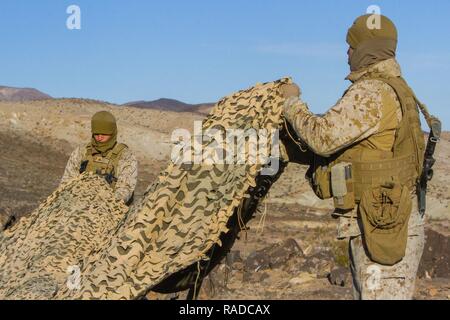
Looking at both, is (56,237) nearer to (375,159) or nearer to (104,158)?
Answer: (104,158)

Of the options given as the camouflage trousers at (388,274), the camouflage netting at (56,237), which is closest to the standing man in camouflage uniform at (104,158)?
the camouflage netting at (56,237)

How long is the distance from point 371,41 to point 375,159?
676 mm

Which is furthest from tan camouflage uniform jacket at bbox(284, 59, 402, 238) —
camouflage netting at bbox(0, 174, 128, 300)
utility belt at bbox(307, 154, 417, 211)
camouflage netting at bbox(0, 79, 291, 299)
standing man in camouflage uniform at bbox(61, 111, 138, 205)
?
standing man in camouflage uniform at bbox(61, 111, 138, 205)

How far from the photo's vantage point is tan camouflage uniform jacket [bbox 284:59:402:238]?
4395 mm

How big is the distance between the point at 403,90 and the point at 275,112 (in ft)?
2.71

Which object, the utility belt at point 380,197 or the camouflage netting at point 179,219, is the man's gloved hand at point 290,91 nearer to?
the camouflage netting at point 179,219

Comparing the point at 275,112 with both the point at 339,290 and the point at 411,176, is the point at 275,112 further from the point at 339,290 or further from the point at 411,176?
the point at 339,290

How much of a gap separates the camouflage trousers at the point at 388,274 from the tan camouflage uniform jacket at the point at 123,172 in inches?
174

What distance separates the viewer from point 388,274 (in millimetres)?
4520

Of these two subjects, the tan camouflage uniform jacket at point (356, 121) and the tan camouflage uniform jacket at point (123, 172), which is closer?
the tan camouflage uniform jacket at point (356, 121)

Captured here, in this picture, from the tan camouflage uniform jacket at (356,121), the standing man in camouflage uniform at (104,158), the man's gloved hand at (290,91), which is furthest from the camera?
the standing man in camouflage uniform at (104,158)

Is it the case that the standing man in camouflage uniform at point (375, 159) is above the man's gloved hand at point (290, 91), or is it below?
below

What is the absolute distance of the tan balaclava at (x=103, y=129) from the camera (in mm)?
8961

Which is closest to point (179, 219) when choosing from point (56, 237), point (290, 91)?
point (290, 91)
